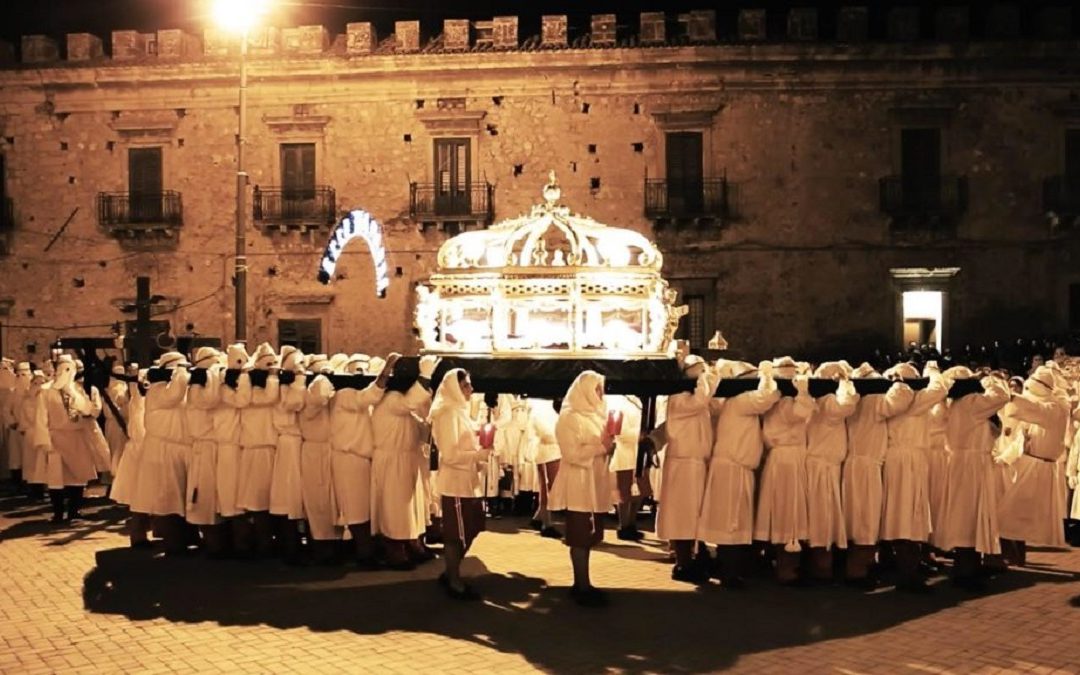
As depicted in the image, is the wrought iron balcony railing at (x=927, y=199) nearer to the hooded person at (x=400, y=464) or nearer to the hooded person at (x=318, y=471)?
the hooded person at (x=400, y=464)

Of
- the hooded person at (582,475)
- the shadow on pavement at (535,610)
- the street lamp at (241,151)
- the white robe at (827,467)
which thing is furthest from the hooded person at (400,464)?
the street lamp at (241,151)

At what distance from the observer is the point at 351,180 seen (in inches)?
866

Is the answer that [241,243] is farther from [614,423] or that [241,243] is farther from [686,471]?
[686,471]

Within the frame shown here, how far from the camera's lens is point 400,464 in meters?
8.91

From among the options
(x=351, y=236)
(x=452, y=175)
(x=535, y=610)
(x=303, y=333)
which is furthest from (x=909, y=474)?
(x=303, y=333)

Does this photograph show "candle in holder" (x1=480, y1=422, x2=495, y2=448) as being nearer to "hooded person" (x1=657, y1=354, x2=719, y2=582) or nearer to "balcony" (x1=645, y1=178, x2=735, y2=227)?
"hooded person" (x1=657, y1=354, x2=719, y2=582)

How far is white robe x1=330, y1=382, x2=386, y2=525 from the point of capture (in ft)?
29.6

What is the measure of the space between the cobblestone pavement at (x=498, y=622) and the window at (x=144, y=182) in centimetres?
1450

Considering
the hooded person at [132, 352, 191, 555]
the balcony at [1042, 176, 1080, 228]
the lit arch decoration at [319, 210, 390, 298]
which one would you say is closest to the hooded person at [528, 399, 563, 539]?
Result: the lit arch decoration at [319, 210, 390, 298]

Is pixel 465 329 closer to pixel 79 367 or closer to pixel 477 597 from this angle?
pixel 477 597

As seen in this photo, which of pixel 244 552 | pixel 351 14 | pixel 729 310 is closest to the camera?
pixel 244 552

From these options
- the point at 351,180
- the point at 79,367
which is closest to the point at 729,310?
the point at 351,180

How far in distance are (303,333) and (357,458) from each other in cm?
1375

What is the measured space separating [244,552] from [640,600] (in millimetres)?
3964
